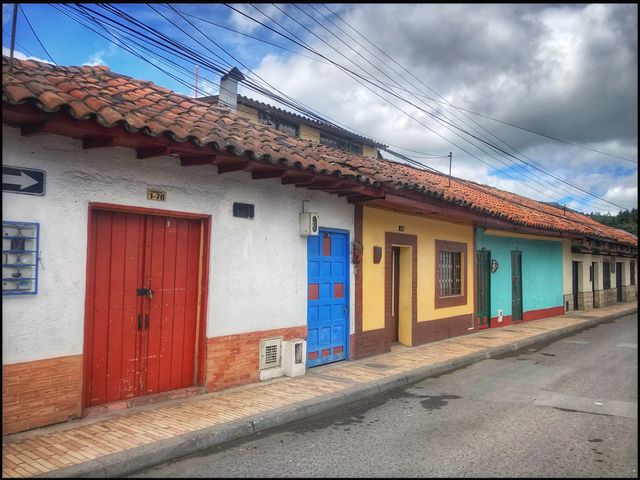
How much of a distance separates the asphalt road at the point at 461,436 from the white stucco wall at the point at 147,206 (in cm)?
182

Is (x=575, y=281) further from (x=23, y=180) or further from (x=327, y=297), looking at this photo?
(x=23, y=180)

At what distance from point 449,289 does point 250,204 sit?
7.40 m

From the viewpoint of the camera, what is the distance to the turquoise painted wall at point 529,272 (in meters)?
15.0

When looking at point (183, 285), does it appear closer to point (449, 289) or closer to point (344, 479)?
point (344, 479)

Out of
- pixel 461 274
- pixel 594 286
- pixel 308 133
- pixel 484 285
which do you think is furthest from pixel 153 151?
pixel 594 286

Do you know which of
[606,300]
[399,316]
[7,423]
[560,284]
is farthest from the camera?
[606,300]

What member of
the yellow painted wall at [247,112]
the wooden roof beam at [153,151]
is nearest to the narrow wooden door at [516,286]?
the yellow painted wall at [247,112]

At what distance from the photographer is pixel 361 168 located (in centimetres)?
877

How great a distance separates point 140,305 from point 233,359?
1.54 meters

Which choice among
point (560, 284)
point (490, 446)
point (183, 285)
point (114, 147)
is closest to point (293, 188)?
point (183, 285)

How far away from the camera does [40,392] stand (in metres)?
4.91

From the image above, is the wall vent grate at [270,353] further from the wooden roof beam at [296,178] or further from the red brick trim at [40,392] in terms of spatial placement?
the red brick trim at [40,392]

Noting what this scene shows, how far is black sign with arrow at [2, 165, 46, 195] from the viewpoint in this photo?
15.4 ft

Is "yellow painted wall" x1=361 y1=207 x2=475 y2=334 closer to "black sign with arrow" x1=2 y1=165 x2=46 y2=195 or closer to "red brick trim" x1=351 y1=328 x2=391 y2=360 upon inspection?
"red brick trim" x1=351 y1=328 x2=391 y2=360
